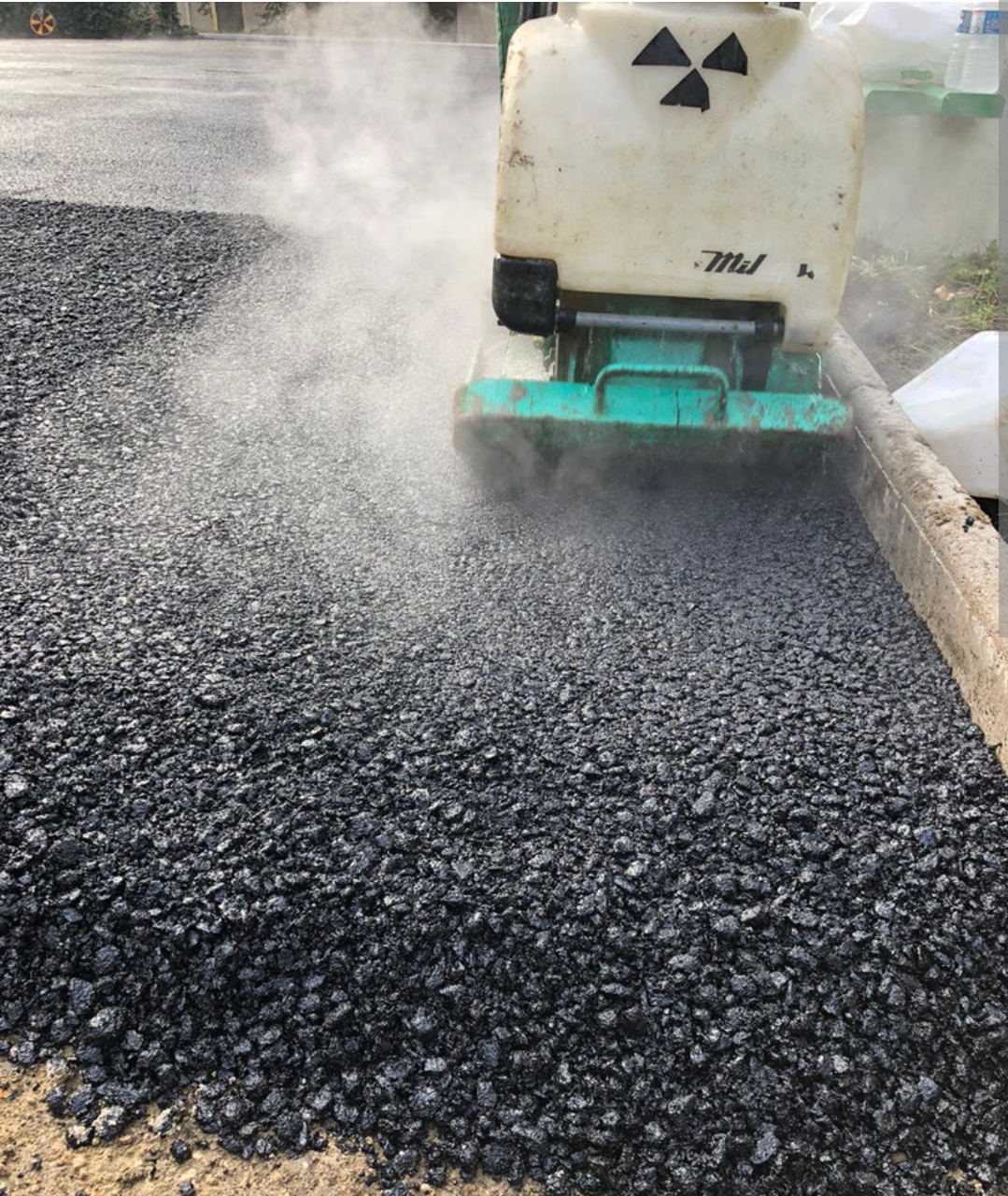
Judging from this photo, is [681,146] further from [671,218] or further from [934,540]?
[934,540]

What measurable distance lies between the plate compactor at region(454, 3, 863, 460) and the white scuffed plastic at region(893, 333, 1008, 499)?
0.48m

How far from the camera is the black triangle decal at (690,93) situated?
2918 millimetres

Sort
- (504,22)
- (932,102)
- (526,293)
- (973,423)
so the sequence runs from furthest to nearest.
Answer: (932,102) → (504,22) → (973,423) → (526,293)

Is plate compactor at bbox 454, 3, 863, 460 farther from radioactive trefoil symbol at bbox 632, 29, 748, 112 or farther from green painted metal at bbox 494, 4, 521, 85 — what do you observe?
green painted metal at bbox 494, 4, 521, 85

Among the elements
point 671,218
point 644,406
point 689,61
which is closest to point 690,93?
point 689,61

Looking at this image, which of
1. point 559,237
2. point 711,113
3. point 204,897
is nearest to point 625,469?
point 559,237

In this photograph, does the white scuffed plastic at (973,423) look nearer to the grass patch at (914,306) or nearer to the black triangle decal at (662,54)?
the grass patch at (914,306)

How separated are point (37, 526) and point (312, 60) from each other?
36.7 feet

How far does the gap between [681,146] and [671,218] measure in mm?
189

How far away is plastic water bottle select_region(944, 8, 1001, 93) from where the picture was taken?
5008 millimetres

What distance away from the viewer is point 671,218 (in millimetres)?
3049

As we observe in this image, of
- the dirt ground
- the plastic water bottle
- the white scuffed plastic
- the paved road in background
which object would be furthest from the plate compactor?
the paved road in background

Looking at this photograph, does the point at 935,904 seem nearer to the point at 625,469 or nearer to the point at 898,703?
the point at 898,703

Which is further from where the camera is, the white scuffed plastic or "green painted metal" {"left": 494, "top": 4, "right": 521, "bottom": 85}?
"green painted metal" {"left": 494, "top": 4, "right": 521, "bottom": 85}
